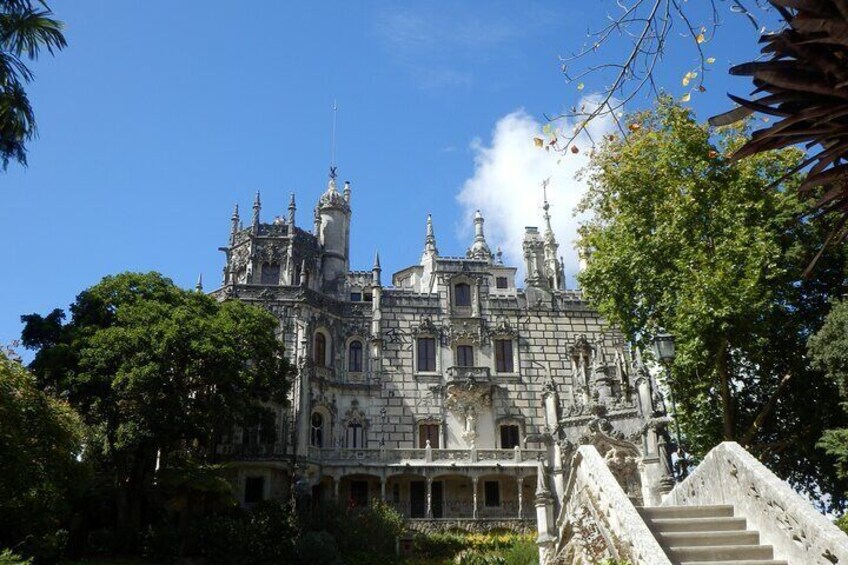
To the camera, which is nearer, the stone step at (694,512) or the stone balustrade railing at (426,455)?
the stone step at (694,512)

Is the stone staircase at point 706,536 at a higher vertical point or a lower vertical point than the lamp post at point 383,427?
lower

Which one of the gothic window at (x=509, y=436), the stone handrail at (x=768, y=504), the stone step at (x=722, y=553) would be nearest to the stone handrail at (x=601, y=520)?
the stone step at (x=722, y=553)

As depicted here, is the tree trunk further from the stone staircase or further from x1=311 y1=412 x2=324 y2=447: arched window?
x1=311 y1=412 x2=324 y2=447: arched window

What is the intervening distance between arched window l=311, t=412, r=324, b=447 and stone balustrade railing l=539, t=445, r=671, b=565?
73.5 ft

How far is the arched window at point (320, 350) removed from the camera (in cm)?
3506

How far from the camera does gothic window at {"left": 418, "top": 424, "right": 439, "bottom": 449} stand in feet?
114

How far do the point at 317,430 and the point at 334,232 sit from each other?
36.3 ft

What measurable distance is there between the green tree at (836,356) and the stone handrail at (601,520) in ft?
35.8

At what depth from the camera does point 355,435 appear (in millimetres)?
34688

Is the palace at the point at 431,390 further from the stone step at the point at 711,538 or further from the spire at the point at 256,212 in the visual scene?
the stone step at the point at 711,538

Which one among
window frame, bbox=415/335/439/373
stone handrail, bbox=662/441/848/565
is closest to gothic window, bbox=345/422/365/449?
window frame, bbox=415/335/439/373

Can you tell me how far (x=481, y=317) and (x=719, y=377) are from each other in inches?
601

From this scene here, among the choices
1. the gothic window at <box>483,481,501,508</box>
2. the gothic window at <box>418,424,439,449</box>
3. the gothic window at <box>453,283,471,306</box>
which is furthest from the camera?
the gothic window at <box>453,283,471,306</box>

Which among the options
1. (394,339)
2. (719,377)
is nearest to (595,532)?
(719,377)
